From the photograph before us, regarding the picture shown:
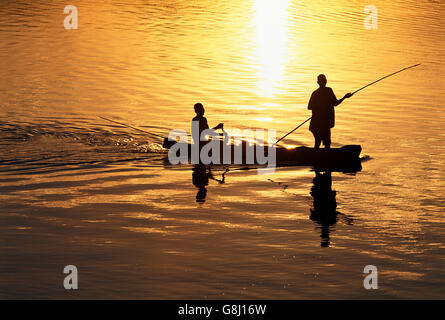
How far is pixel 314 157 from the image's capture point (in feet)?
54.4

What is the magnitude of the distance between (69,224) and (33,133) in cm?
735

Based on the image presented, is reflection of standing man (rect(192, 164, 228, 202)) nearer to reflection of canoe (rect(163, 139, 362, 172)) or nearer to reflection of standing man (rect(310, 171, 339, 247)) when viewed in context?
reflection of canoe (rect(163, 139, 362, 172))

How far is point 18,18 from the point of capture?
43688mm

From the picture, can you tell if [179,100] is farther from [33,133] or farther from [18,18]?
[18,18]

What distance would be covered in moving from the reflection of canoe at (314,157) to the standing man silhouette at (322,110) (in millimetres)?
319

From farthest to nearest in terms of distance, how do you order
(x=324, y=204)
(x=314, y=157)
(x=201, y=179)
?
(x=314, y=157) < (x=201, y=179) < (x=324, y=204)

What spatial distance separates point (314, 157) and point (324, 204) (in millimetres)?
2954

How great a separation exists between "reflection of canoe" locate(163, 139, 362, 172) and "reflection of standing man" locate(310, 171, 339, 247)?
472 millimetres

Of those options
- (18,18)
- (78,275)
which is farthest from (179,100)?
(18,18)

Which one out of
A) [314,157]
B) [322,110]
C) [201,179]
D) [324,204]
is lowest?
[324,204]

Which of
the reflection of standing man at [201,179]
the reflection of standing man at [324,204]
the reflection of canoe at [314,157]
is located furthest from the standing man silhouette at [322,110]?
the reflection of standing man at [201,179]

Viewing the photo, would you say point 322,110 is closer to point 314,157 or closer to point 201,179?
point 314,157

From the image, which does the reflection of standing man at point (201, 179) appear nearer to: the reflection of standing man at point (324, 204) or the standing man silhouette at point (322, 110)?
the reflection of standing man at point (324, 204)

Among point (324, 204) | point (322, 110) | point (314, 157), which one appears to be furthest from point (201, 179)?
point (322, 110)
